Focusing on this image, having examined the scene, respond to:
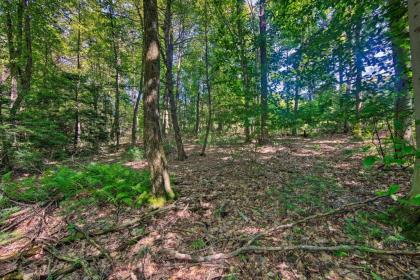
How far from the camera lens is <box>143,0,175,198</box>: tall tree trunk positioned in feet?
13.2

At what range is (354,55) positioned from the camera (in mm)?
3770

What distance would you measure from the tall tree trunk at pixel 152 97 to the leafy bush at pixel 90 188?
686mm

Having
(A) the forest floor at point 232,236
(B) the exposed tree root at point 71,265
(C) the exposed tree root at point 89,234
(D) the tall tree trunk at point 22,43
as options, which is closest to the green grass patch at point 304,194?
(A) the forest floor at point 232,236

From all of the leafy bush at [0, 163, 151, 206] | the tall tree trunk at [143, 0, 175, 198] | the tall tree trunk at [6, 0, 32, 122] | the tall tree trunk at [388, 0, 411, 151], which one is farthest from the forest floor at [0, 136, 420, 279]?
the tall tree trunk at [6, 0, 32, 122]

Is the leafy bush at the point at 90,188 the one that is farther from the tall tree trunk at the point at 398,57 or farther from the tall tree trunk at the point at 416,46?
the tall tree trunk at the point at 398,57

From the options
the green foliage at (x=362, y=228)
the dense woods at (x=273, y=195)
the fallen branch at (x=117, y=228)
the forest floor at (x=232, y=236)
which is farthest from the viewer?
the fallen branch at (x=117, y=228)

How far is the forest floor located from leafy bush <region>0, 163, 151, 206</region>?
1.02ft

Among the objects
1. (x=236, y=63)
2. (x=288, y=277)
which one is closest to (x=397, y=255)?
(x=288, y=277)

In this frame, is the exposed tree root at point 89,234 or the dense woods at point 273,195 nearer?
the dense woods at point 273,195

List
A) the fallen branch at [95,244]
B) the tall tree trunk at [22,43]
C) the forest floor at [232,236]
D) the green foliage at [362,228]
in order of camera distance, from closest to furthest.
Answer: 1. the forest floor at [232,236]
2. the green foliage at [362,228]
3. the fallen branch at [95,244]
4. the tall tree trunk at [22,43]

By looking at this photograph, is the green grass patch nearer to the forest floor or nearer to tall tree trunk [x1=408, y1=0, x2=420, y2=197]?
the forest floor

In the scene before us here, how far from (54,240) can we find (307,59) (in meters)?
5.88

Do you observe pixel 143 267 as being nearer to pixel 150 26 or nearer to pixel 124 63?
pixel 150 26

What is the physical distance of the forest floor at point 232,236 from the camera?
255cm
